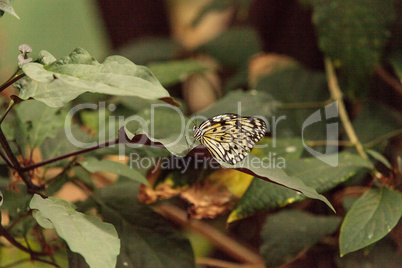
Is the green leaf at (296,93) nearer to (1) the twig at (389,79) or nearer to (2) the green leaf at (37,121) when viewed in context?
(1) the twig at (389,79)

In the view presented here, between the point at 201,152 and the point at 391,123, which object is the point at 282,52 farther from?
the point at 201,152

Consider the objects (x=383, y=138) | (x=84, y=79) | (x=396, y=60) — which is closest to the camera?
(x=84, y=79)

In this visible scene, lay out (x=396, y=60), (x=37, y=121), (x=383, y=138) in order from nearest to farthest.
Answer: (x=37, y=121), (x=383, y=138), (x=396, y=60)

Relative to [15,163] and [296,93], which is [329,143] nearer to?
[296,93]

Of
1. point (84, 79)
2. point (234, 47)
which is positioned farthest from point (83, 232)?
point (234, 47)

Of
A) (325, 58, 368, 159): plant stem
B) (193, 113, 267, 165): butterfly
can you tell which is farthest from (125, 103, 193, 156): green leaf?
(325, 58, 368, 159): plant stem

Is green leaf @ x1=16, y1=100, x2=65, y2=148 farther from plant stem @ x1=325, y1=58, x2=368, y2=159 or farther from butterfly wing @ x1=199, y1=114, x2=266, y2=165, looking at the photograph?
plant stem @ x1=325, y1=58, x2=368, y2=159

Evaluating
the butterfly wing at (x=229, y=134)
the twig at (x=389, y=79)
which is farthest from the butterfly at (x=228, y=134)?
the twig at (x=389, y=79)
